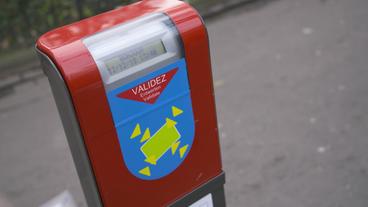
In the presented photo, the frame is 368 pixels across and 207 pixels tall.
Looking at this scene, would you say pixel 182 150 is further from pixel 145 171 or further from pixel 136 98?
pixel 136 98

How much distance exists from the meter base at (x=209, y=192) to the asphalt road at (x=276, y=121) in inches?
44.2

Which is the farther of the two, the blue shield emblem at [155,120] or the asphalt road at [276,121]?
the asphalt road at [276,121]


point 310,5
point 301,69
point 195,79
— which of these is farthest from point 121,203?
point 310,5

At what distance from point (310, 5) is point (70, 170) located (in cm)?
416

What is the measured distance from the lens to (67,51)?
1406 millimetres

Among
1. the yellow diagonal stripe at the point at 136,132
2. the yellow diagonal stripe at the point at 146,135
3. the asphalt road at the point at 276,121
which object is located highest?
the yellow diagonal stripe at the point at 136,132

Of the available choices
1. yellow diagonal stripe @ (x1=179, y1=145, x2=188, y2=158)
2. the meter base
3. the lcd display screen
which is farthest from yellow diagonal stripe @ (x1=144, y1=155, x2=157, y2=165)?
the lcd display screen

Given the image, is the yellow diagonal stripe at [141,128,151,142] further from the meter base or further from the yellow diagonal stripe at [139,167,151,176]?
the meter base

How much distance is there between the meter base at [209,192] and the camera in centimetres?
179

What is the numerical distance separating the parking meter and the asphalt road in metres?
1.11

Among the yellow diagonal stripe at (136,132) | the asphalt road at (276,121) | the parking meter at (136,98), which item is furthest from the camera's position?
the asphalt road at (276,121)

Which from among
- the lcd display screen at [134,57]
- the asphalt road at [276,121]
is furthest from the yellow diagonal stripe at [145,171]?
the asphalt road at [276,121]

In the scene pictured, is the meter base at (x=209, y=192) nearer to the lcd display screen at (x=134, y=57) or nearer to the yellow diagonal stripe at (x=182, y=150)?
the yellow diagonal stripe at (x=182, y=150)

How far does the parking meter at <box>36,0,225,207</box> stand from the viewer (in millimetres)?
1420
